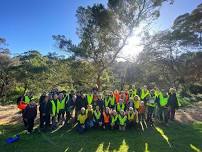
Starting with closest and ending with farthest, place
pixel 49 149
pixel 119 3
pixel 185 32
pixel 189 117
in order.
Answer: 1. pixel 49 149
2. pixel 189 117
3. pixel 119 3
4. pixel 185 32

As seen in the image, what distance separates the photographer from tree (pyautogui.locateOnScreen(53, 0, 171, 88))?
28.1m

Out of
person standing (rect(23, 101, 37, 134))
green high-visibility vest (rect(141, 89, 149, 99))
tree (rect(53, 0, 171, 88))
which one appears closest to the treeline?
tree (rect(53, 0, 171, 88))

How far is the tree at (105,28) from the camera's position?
28125mm

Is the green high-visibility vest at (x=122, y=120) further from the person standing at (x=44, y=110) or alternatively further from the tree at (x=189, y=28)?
the tree at (x=189, y=28)

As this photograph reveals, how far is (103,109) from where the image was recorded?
1647 centimetres

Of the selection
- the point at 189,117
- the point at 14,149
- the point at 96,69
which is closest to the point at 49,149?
the point at 14,149

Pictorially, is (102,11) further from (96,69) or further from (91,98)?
(91,98)

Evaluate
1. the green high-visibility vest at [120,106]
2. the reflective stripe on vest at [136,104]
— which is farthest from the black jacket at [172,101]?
the green high-visibility vest at [120,106]

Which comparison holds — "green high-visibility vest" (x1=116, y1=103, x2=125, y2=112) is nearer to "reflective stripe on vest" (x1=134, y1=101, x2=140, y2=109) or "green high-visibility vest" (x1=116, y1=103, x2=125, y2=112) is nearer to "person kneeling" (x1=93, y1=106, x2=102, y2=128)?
"reflective stripe on vest" (x1=134, y1=101, x2=140, y2=109)

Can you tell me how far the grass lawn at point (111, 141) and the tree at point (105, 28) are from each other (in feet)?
44.5

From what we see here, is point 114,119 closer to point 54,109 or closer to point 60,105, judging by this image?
point 60,105

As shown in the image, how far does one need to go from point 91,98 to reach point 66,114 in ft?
5.06

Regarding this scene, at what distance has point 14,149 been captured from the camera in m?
12.7

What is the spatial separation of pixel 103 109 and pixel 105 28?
13.2 metres
